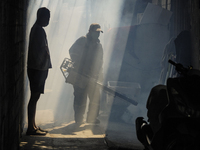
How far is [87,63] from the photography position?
709cm

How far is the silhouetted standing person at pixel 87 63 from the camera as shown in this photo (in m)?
6.94

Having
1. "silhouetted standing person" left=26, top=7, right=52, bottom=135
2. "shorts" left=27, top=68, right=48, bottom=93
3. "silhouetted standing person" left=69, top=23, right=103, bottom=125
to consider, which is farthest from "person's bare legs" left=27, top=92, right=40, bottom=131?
"silhouetted standing person" left=69, top=23, right=103, bottom=125

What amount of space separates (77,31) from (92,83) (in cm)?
1390

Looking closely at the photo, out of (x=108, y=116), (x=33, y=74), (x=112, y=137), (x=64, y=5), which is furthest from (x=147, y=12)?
(x=64, y=5)

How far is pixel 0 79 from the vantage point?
207cm

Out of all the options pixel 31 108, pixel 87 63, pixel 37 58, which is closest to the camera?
pixel 37 58

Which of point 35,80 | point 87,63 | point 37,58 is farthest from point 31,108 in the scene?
point 87,63

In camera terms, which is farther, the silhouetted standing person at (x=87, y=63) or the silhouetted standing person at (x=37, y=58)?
the silhouetted standing person at (x=87, y=63)

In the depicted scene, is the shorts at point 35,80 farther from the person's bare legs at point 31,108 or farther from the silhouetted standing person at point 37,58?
the person's bare legs at point 31,108

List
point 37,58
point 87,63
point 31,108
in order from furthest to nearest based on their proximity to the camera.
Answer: point 87,63 → point 31,108 → point 37,58

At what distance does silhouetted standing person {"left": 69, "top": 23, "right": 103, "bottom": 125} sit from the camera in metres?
6.94

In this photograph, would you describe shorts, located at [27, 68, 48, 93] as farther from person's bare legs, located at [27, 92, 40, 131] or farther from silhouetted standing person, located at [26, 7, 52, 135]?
person's bare legs, located at [27, 92, 40, 131]

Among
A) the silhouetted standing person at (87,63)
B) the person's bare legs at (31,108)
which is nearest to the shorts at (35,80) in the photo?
the person's bare legs at (31,108)

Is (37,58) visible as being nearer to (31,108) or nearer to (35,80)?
(35,80)
